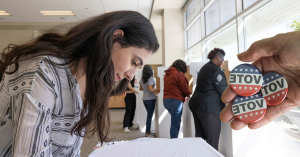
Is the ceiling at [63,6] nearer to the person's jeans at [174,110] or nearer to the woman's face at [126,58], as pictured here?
the person's jeans at [174,110]

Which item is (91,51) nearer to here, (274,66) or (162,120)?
(274,66)

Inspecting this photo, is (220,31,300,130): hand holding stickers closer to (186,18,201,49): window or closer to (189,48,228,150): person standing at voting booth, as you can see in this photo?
(189,48,228,150): person standing at voting booth

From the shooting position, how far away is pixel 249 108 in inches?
23.3

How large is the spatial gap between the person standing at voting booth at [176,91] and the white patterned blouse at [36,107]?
2.08 meters

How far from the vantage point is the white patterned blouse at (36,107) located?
555 millimetres

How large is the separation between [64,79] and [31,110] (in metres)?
0.17

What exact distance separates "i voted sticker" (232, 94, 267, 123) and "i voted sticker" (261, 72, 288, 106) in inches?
1.1

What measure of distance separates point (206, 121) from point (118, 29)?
147 centimetres

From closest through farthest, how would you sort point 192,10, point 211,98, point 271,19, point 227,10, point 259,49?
1. point 259,49
2. point 211,98
3. point 271,19
4. point 227,10
5. point 192,10

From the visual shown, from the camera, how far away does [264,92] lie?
2.02 ft

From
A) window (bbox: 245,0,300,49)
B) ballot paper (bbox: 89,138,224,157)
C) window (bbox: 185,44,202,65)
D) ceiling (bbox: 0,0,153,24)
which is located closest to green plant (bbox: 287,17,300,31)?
window (bbox: 245,0,300,49)

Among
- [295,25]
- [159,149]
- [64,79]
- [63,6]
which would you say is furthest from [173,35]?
[64,79]

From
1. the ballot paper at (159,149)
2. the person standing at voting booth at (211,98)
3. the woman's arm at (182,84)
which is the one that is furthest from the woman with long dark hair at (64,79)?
the woman's arm at (182,84)

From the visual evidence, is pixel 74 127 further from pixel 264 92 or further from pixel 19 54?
pixel 264 92
